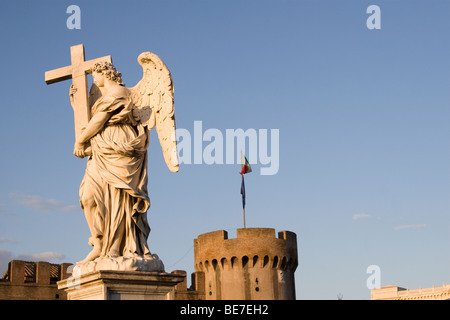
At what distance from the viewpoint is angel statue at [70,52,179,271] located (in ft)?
29.9

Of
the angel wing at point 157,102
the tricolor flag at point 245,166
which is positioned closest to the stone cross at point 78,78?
the angel wing at point 157,102

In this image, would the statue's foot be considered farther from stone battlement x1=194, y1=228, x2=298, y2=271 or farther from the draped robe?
stone battlement x1=194, y1=228, x2=298, y2=271

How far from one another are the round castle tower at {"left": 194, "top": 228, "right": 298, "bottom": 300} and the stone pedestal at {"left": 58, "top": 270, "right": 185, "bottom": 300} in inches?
1696

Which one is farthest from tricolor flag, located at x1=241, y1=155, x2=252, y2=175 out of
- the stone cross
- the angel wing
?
the angel wing

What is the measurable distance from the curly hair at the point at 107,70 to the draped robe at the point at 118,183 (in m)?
0.26

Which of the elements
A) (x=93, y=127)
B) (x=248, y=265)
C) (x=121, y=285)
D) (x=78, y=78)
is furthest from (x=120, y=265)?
(x=248, y=265)

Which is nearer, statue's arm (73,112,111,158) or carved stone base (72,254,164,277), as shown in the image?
carved stone base (72,254,164,277)

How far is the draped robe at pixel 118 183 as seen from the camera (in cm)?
911

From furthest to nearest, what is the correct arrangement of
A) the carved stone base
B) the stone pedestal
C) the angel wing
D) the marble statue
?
the angel wing < the marble statue < the carved stone base < the stone pedestal

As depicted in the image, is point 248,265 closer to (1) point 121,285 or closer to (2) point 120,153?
(2) point 120,153

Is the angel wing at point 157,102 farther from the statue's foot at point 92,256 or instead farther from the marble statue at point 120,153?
the statue's foot at point 92,256

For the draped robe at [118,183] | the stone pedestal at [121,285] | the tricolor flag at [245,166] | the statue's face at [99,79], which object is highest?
the tricolor flag at [245,166]
